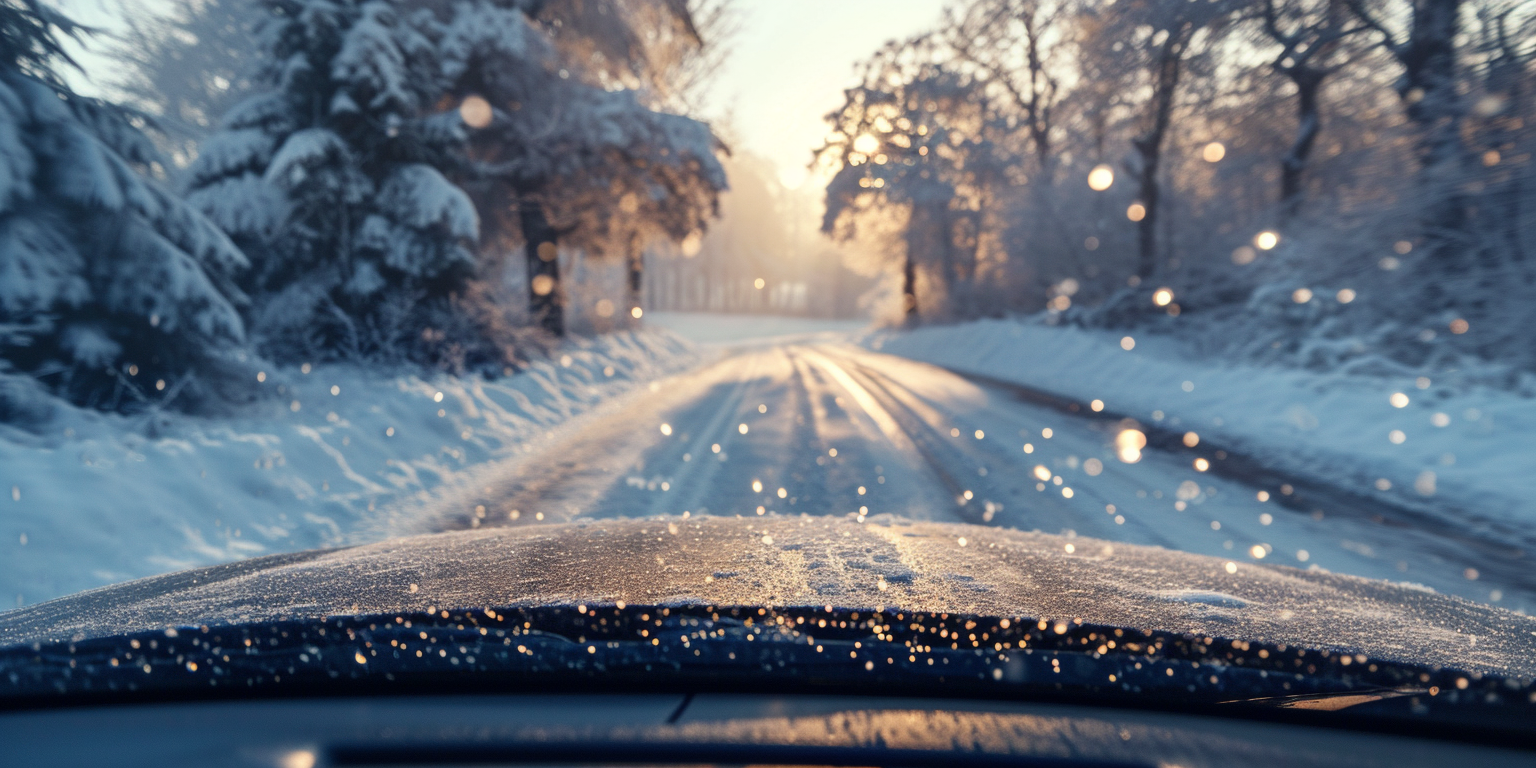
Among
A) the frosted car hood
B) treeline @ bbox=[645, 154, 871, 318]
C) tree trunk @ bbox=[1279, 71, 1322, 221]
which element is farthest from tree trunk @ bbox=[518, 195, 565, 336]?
treeline @ bbox=[645, 154, 871, 318]

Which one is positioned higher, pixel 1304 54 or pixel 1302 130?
pixel 1304 54

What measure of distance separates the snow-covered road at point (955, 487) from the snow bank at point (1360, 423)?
2.76 ft

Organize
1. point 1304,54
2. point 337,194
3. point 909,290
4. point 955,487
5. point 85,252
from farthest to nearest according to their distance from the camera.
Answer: point 909,290, point 1304,54, point 337,194, point 85,252, point 955,487

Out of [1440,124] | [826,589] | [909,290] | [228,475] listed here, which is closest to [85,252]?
[228,475]

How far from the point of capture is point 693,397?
13648mm

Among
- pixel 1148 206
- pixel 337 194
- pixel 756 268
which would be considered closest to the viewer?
pixel 337 194

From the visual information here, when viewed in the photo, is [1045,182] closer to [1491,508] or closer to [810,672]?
[1491,508]

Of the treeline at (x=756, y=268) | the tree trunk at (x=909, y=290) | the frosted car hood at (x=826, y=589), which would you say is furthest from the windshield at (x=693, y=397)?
the treeline at (x=756, y=268)

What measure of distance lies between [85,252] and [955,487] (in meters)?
8.14

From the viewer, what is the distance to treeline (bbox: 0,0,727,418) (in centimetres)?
656

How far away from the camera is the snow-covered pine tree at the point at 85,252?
20.7ft

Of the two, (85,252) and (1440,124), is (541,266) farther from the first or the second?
(1440,124)

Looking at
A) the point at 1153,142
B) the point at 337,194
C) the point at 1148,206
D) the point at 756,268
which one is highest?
the point at 1153,142

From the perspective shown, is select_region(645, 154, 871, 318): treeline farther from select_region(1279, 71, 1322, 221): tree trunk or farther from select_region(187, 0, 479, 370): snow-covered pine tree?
select_region(187, 0, 479, 370): snow-covered pine tree
